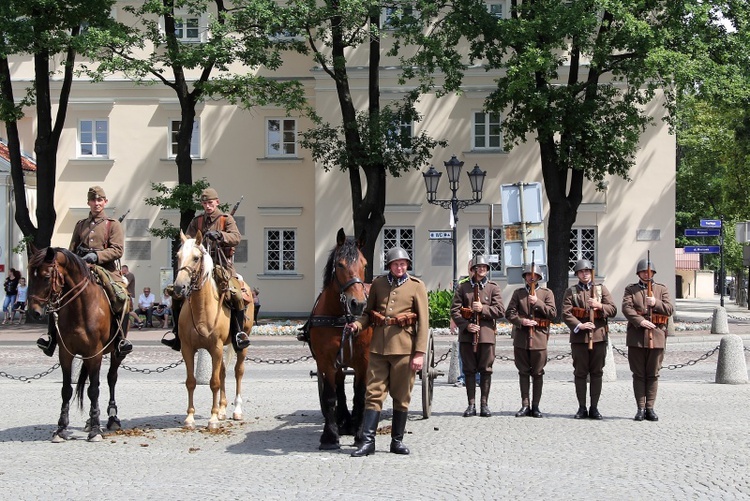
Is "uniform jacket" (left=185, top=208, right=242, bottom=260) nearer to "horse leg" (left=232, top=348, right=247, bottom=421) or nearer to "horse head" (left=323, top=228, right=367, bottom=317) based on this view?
"horse leg" (left=232, top=348, right=247, bottom=421)

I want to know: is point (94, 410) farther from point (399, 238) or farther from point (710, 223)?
point (710, 223)

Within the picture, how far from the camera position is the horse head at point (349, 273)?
34.5 feet

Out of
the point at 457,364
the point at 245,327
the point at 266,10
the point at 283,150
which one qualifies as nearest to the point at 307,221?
the point at 283,150

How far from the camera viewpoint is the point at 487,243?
3688 centimetres

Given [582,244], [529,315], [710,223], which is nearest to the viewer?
[529,315]

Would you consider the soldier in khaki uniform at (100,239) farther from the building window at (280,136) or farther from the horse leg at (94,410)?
the building window at (280,136)

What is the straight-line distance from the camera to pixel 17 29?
31.0 meters

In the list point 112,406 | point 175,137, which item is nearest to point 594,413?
point 112,406

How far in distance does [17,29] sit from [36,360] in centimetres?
1153

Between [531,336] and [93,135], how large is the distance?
2854cm

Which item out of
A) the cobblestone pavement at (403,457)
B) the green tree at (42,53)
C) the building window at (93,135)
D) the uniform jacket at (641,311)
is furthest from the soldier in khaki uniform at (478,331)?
the building window at (93,135)

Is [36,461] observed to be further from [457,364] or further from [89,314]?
[457,364]

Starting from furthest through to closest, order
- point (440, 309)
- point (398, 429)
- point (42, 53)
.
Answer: point (42, 53) < point (440, 309) < point (398, 429)

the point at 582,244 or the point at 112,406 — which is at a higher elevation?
the point at 582,244
